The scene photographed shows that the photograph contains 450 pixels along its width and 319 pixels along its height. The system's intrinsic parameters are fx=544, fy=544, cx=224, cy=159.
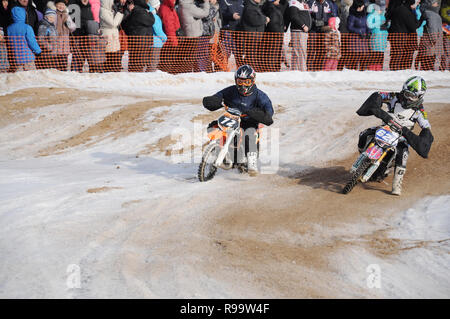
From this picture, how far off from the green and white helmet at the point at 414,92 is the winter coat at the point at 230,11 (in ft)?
32.9

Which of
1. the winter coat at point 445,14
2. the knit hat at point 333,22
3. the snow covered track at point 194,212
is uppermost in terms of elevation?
the winter coat at point 445,14

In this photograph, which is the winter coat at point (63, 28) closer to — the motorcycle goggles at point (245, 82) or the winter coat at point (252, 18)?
the winter coat at point (252, 18)

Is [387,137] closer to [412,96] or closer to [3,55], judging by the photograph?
[412,96]

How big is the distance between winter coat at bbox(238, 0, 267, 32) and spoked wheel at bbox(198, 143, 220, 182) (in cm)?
891

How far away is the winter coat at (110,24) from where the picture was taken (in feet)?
50.8

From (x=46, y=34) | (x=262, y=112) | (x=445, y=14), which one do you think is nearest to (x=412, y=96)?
(x=262, y=112)

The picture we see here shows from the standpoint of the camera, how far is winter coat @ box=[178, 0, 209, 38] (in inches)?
644

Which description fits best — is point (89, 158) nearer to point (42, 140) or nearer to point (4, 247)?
point (42, 140)

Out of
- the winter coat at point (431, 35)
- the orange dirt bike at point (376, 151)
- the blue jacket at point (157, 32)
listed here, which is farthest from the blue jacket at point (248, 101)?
the winter coat at point (431, 35)

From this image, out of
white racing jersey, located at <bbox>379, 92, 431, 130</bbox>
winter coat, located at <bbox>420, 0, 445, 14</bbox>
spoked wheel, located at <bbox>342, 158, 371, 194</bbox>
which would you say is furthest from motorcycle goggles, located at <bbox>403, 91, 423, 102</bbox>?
winter coat, located at <bbox>420, 0, 445, 14</bbox>

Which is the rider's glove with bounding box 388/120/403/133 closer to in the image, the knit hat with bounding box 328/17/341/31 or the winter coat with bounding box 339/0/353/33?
the knit hat with bounding box 328/17/341/31

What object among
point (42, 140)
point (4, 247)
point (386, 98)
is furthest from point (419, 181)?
point (42, 140)

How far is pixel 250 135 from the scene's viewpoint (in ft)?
29.2

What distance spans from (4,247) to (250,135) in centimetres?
428
